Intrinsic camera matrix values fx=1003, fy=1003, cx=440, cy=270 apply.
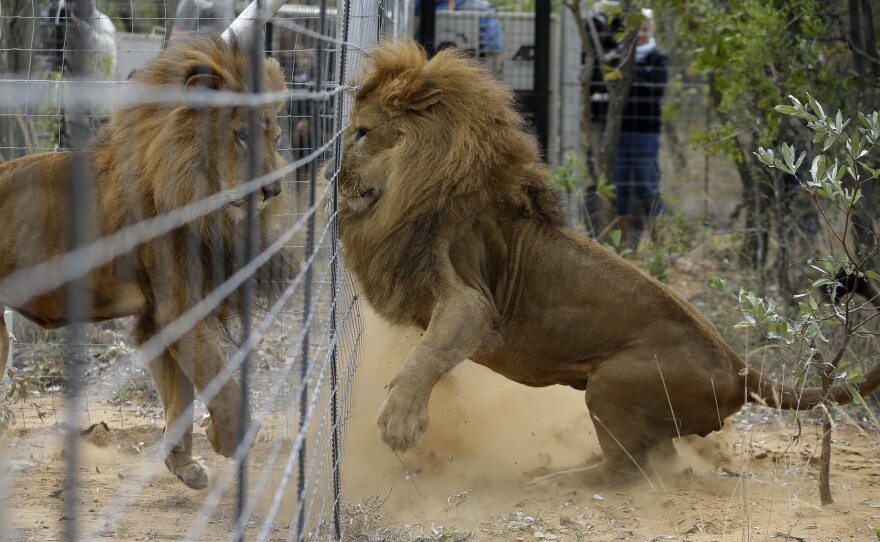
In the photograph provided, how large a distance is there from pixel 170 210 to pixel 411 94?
1.39 meters

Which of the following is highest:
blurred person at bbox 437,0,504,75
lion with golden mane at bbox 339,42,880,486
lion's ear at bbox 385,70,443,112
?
blurred person at bbox 437,0,504,75

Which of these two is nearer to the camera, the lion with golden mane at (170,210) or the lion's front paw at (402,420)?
the lion with golden mane at (170,210)

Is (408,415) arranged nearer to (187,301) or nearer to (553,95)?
(187,301)

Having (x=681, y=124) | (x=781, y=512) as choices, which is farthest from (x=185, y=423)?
(x=681, y=124)

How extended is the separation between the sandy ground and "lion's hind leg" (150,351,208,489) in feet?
0.42

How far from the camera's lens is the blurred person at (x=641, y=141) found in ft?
32.5

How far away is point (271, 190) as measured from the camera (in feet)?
8.50

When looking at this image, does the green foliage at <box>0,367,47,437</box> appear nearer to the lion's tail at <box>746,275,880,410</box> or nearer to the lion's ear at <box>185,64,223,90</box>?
the lion's ear at <box>185,64,223,90</box>

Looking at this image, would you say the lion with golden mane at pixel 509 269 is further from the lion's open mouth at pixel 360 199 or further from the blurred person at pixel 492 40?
the blurred person at pixel 492 40

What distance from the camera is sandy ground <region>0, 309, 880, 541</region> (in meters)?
3.43

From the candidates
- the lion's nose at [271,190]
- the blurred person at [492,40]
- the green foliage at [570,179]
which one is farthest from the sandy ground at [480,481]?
the blurred person at [492,40]

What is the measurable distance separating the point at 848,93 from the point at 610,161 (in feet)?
12.0

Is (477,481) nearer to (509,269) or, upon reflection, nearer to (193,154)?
(509,269)

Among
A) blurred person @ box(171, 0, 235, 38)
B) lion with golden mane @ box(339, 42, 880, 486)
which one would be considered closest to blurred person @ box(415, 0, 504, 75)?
blurred person @ box(171, 0, 235, 38)
